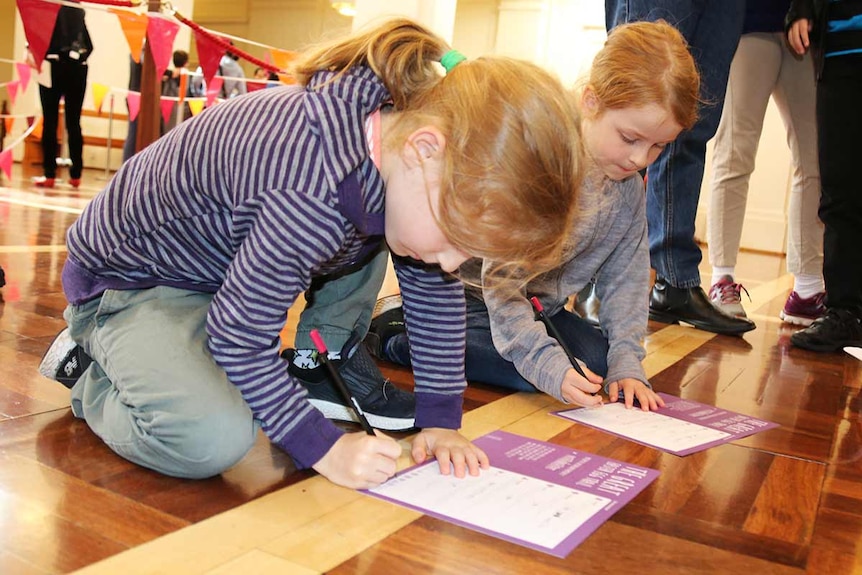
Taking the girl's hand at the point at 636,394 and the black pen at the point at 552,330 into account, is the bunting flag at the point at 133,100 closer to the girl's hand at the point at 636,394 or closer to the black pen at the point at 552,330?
the black pen at the point at 552,330

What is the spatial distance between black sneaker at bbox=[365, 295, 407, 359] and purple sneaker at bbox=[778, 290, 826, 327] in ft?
4.53

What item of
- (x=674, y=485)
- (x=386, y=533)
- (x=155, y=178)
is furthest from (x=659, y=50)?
(x=386, y=533)

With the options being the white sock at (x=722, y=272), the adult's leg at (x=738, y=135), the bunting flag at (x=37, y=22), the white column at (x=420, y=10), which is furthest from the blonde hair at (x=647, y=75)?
the white column at (x=420, y=10)

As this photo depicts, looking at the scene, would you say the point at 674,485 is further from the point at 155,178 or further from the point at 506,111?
the point at 155,178

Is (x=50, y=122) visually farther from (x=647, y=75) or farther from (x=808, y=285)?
(x=647, y=75)

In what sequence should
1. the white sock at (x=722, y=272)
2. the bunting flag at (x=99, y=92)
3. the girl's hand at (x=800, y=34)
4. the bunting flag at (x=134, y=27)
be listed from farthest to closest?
the bunting flag at (x=99, y=92), the bunting flag at (x=134, y=27), the white sock at (x=722, y=272), the girl's hand at (x=800, y=34)

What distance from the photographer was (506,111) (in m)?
0.79

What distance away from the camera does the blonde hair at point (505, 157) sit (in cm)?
78

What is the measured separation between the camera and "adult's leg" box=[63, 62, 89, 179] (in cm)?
484

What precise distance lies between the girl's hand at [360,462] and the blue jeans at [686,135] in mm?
1353

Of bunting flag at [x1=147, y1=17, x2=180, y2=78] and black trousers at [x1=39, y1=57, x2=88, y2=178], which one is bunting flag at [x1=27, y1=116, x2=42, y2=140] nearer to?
black trousers at [x1=39, y1=57, x2=88, y2=178]

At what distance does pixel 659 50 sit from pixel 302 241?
33.5 inches

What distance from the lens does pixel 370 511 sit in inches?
33.5

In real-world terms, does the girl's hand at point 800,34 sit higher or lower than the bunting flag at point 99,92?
higher
